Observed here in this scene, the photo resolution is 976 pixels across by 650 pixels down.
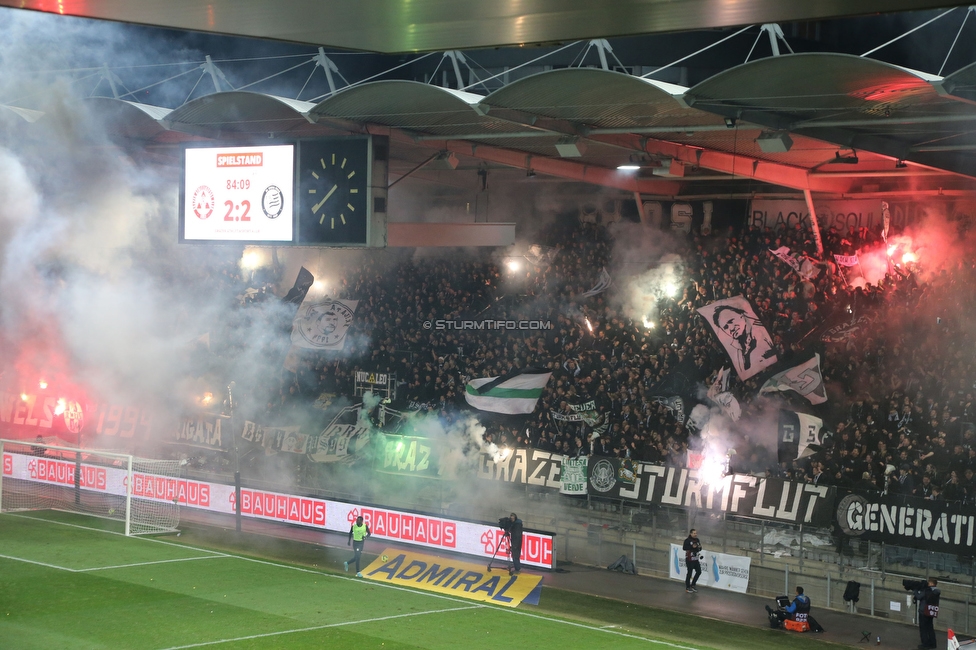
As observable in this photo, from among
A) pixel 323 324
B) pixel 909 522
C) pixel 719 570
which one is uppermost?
pixel 323 324

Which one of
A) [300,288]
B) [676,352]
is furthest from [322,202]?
[300,288]

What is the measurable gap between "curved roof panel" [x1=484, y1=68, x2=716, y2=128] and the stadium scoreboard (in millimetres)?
2317

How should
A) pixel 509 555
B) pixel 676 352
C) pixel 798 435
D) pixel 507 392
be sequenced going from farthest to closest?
pixel 507 392
pixel 676 352
pixel 798 435
pixel 509 555

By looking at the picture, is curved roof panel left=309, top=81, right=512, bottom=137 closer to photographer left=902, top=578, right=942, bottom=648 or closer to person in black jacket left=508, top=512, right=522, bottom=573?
person in black jacket left=508, top=512, right=522, bottom=573

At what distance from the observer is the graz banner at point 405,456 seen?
22.1m

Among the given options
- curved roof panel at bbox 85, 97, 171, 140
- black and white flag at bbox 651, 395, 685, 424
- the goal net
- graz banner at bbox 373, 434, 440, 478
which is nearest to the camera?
black and white flag at bbox 651, 395, 685, 424

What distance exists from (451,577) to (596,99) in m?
8.59

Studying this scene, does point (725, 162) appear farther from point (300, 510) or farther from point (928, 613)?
point (300, 510)

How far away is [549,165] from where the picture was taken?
21.5m

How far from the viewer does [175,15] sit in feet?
22.1

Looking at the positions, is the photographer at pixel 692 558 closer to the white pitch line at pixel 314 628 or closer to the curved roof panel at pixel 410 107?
the white pitch line at pixel 314 628

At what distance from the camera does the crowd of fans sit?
1773 cm

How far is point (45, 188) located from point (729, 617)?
16407mm

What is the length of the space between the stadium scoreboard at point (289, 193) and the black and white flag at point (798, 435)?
29.6ft
